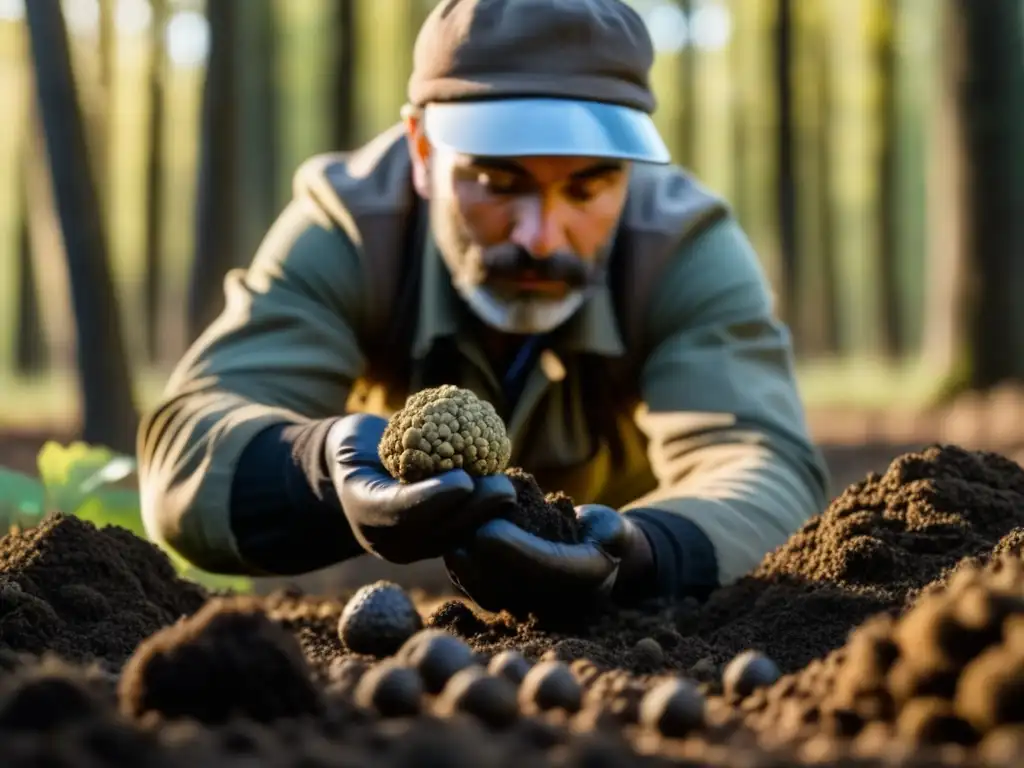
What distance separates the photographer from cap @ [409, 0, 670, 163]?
329 centimetres

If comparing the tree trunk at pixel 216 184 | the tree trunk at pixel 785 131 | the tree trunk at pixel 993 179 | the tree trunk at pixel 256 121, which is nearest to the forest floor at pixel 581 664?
the tree trunk at pixel 993 179

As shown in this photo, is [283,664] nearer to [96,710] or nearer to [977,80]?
[96,710]

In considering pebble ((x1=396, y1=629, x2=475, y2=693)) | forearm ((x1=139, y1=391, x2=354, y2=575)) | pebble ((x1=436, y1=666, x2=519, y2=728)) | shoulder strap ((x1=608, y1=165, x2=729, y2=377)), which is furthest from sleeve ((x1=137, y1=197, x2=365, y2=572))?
pebble ((x1=436, y1=666, x2=519, y2=728))

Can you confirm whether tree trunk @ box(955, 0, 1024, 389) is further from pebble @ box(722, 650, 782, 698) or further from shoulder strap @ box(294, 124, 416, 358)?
pebble @ box(722, 650, 782, 698)

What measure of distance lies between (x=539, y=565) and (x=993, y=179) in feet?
25.0

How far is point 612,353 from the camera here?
12.3 feet

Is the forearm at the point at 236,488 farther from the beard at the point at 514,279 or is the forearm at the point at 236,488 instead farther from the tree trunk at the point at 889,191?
the tree trunk at the point at 889,191

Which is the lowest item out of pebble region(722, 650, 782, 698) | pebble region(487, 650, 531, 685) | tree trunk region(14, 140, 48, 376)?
tree trunk region(14, 140, 48, 376)

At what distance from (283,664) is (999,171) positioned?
8.56 metres

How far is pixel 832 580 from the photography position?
2.79 meters

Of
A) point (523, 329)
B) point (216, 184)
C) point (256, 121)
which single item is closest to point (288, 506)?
point (523, 329)

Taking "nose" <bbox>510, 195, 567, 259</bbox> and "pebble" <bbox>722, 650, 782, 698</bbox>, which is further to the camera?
"nose" <bbox>510, 195, 567, 259</bbox>

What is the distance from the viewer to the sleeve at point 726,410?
3.39 m

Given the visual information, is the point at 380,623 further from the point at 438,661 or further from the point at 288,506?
the point at 288,506
